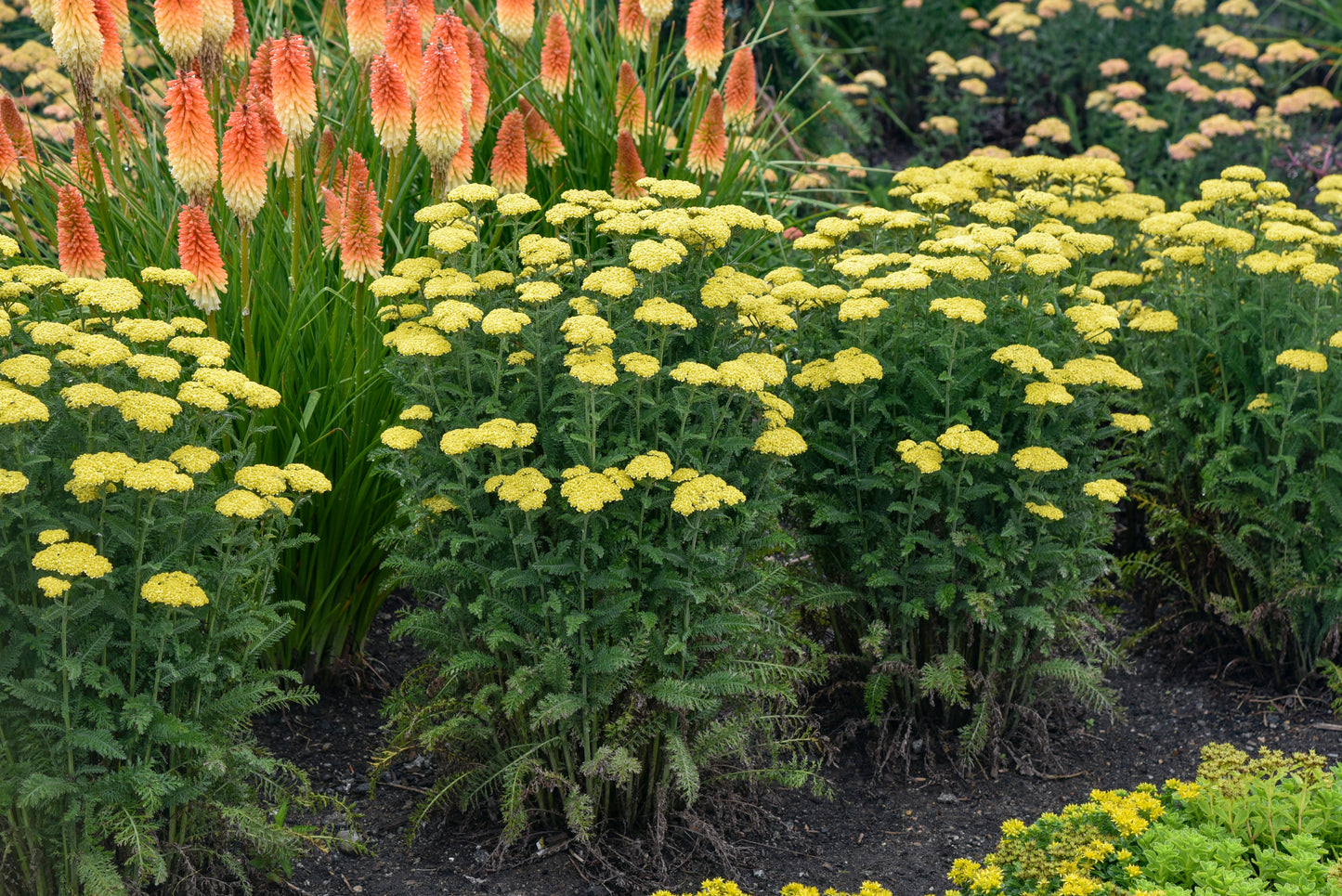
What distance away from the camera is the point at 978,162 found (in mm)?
5344

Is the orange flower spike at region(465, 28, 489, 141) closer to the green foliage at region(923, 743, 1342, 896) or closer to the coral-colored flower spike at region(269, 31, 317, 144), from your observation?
the coral-colored flower spike at region(269, 31, 317, 144)

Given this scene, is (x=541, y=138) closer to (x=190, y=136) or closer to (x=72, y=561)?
(x=190, y=136)

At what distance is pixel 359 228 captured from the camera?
4.01 meters

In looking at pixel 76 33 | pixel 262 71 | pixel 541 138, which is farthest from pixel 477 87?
pixel 76 33

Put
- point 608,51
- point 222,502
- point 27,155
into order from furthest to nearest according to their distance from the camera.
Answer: point 608,51
point 27,155
point 222,502

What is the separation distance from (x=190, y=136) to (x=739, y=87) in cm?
249

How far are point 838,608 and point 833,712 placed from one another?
0.40 meters

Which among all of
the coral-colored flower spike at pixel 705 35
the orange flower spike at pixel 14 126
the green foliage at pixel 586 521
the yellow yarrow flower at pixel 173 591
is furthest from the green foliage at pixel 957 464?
the orange flower spike at pixel 14 126

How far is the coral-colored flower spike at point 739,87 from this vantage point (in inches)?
213

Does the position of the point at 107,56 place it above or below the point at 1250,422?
above

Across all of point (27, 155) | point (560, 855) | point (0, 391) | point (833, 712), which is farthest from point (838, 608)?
point (27, 155)

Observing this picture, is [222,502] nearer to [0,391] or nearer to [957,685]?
[0,391]

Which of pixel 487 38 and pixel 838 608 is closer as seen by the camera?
pixel 838 608

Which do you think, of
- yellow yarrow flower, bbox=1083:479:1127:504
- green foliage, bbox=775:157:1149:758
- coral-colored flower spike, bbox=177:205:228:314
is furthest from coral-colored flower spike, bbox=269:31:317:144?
yellow yarrow flower, bbox=1083:479:1127:504
